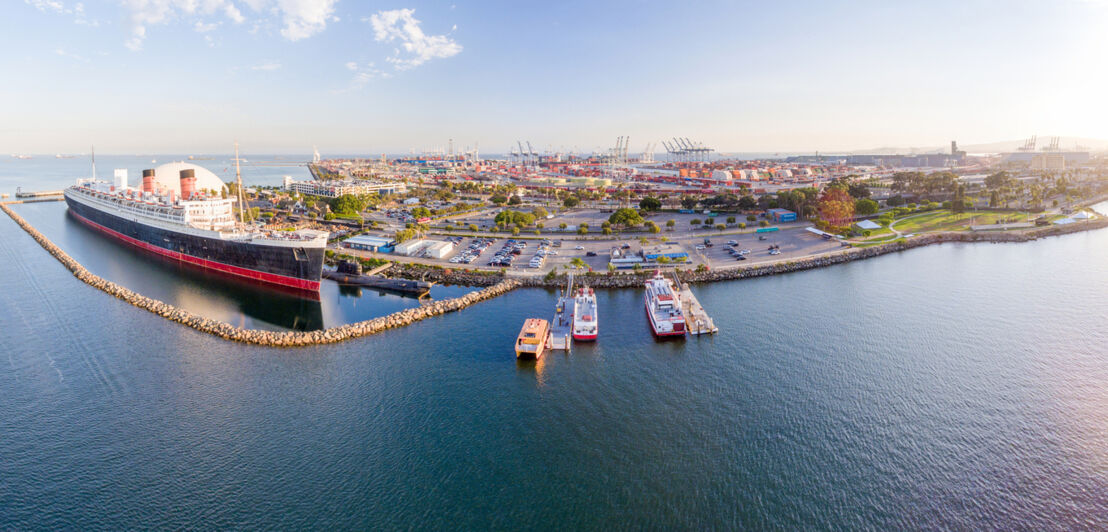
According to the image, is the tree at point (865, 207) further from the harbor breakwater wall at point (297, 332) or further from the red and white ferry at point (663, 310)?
the harbor breakwater wall at point (297, 332)

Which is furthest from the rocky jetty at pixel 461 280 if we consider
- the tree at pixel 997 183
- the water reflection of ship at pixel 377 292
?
the tree at pixel 997 183

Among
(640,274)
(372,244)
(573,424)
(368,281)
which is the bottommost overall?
(573,424)

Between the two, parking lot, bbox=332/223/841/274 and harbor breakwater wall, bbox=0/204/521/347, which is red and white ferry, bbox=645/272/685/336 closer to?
parking lot, bbox=332/223/841/274

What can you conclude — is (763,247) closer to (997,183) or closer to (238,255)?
(238,255)

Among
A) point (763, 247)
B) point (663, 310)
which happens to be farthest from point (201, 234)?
point (763, 247)

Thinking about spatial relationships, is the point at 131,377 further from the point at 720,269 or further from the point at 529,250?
the point at 720,269

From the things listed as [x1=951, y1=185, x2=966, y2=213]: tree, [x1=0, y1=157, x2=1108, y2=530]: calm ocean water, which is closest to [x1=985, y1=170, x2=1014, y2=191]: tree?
[x1=951, y1=185, x2=966, y2=213]: tree
